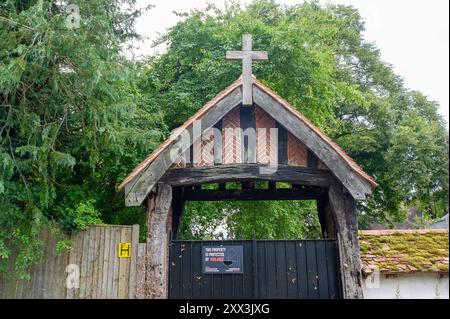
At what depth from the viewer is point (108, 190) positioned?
330 inches

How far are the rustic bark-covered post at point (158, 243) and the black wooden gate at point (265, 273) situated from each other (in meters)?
0.26

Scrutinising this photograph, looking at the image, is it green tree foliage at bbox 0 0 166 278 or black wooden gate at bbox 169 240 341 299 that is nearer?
green tree foliage at bbox 0 0 166 278

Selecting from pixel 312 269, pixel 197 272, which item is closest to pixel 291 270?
pixel 312 269

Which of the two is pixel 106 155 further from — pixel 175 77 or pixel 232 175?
pixel 175 77

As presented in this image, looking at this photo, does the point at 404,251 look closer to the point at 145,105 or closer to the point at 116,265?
the point at 116,265

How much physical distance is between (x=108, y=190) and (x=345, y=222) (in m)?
4.83

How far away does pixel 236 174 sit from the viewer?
18.7ft

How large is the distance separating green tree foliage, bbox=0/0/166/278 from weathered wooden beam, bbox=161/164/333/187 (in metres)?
1.13

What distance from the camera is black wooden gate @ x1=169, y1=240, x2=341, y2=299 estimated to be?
562 cm

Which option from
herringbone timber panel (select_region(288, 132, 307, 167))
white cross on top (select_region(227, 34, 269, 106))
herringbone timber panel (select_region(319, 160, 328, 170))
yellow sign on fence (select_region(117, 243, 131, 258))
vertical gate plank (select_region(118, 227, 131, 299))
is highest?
white cross on top (select_region(227, 34, 269, 106))

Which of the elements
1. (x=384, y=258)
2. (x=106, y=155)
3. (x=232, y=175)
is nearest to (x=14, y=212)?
(x=106, y=155)

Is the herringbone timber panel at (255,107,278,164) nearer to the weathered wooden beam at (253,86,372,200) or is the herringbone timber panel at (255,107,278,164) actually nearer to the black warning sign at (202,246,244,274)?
the weathered wooden beam at (253,86,372,200)

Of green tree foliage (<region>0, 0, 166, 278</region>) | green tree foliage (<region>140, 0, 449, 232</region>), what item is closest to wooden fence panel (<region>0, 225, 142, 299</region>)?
green tree foliage (<region>0, 0, 166, 278</region>)

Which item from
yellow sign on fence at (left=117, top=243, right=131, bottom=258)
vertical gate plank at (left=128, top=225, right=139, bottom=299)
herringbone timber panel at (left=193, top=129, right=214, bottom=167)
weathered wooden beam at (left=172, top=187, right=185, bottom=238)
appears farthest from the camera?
weathered wooden beam at (left=172, top=187, right=185, bottom=238)
